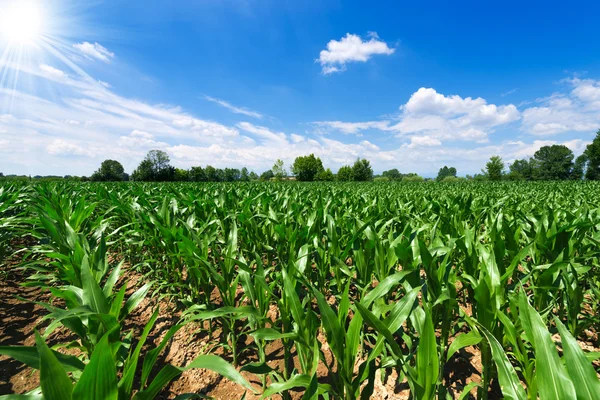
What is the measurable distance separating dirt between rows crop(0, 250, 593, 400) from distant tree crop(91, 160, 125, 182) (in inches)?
3134

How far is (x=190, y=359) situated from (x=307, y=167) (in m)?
83.0

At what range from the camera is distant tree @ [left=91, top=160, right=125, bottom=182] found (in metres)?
67.9

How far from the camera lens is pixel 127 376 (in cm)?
101

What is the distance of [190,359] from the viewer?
2326 millimetres

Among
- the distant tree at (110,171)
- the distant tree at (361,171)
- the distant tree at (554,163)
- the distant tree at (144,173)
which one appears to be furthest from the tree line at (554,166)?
the distant tree at (110,171)

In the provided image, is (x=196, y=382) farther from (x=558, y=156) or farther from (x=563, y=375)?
(x=558, y=156)

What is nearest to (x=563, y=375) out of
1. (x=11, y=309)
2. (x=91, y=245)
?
(x=91, y=245)

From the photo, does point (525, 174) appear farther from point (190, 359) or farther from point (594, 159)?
point (190, 359)

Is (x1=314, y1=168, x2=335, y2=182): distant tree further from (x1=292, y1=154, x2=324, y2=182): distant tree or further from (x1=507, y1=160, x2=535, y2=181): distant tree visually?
(x1=507, y1=160, x2=535, y2=181): distant tree

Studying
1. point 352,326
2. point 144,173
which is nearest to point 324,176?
→ point 144,173

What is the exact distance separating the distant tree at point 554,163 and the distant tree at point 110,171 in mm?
113670

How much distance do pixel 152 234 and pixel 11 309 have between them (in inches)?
77.0

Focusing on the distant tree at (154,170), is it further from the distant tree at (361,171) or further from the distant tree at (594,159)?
the distant tree at (594,159)

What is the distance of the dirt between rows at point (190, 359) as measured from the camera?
1921mm
